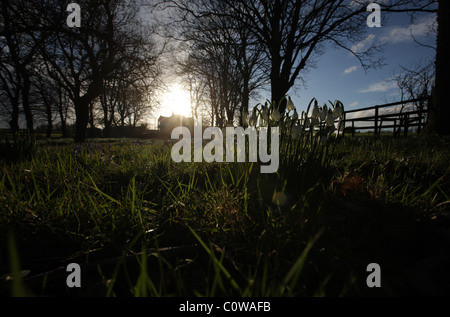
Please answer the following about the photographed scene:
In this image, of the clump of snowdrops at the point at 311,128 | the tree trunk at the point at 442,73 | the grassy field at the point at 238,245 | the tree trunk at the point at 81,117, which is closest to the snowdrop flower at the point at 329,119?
the clump of snowdrops at the point at 311,128

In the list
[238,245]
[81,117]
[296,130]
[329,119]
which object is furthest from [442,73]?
[81,117]

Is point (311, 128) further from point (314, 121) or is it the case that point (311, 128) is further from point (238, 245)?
point (238, 245)

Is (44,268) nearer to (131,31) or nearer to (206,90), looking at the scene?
(131,31)

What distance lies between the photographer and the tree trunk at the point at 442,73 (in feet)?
19.6

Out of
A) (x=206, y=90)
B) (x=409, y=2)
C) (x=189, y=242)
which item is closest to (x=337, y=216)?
(x=189, y=242)

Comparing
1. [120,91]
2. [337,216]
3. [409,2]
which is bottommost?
[337,216]

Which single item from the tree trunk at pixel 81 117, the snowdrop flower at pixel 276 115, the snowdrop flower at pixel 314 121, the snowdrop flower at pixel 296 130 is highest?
the tree trunk at pixel 81 117

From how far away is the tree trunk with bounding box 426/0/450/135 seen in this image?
19.6 ft

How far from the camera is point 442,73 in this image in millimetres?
6082

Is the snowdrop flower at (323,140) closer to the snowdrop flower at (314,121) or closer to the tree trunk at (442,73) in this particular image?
the snowdrop flower at (314,121)

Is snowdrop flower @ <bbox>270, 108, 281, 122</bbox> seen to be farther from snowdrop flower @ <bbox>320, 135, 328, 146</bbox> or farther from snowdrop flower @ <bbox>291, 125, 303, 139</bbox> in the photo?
snowdrop flower @ <bbox>320, 135, 328, 146</bbox>

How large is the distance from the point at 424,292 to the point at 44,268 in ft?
5.52
